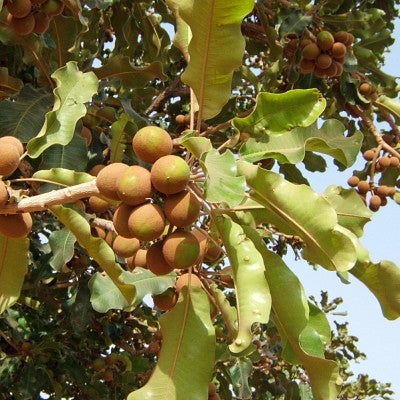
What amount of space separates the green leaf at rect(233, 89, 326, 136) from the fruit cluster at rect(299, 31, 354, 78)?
1762 mm

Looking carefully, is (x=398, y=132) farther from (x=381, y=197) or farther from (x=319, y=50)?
(x=319, y=50)

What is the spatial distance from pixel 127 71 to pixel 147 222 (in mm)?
1496

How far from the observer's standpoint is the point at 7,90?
2627 millimetres

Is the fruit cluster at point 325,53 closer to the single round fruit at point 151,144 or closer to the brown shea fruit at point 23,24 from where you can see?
the brown shea fruit at point 23,24

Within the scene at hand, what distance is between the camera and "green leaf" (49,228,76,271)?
2400 millimetres

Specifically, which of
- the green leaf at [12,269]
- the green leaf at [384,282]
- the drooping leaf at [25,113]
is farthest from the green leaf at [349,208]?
the drooping leaf at [25,113]

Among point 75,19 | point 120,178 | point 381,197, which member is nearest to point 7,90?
point 75,19

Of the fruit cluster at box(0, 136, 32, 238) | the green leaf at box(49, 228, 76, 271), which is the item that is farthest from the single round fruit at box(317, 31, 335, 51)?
the fruit cluster at box(0, 136, 32, 238)

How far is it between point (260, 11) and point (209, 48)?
1.98 m

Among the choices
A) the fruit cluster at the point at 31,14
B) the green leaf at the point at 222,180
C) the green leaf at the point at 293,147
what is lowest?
the fruit cluster at the point at 31,14

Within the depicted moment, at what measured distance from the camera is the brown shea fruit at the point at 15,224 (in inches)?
61.4

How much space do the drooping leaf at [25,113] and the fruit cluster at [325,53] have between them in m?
1.48

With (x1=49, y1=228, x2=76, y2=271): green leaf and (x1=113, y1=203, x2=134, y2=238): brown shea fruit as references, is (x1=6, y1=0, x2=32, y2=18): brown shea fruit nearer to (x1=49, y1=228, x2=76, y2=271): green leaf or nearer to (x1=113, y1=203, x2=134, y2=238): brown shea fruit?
(x1=49, y1=228, x2=76, y2=271): green leaf

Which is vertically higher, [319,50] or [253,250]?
[253,250]
